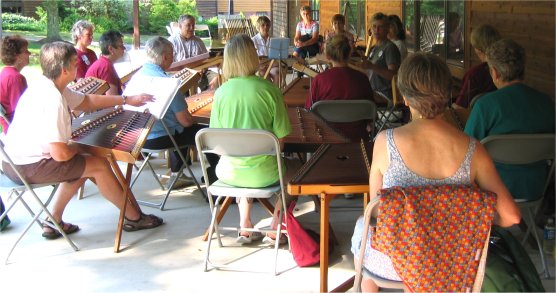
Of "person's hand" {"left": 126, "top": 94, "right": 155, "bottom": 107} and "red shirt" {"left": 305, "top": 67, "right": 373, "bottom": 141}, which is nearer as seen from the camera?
"person's hand" {"left": 126, "top": 94, "right": 155, "bottom": 107}

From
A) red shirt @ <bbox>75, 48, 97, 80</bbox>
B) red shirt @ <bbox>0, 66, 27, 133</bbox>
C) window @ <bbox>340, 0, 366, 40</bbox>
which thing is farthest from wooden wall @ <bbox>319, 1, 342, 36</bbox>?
red shirt @ <bbox>0, 66, 27, 133</bbox>

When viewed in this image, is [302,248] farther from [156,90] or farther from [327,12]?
[327,12]

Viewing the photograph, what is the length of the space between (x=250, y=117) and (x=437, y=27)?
5.22 m

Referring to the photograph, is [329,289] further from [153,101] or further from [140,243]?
[153,101]

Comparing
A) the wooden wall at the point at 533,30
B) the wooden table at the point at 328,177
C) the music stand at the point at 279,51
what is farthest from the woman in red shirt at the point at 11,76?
the wooden wall at the point at 533,30

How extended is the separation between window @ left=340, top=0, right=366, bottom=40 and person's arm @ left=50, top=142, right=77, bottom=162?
902cm

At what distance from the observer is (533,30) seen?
5.97m

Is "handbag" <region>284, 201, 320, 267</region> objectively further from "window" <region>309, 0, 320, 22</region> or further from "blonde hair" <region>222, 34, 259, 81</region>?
"window" <region>309, 0, 320, 22</region>

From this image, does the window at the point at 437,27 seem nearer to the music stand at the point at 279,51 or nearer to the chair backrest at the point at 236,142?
the music stand at the point at 279,51

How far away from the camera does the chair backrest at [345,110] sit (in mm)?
5059

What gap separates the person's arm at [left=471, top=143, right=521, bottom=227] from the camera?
254cm

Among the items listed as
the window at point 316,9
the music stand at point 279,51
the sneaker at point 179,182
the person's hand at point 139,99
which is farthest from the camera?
the window at point 316,9

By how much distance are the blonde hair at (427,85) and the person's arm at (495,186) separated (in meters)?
0.21

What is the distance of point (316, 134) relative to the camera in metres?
4.28
